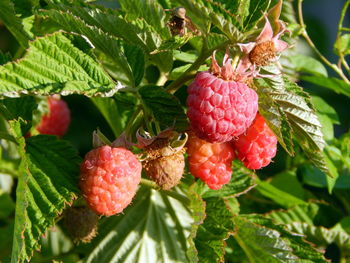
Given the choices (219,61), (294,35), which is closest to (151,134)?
(219,61)

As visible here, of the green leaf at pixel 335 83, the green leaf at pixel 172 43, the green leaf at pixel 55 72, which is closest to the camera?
the green leaf at pixel 55 72

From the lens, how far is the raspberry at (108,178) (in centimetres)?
113

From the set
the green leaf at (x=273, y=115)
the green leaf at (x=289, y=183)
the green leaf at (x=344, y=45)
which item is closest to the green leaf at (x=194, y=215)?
the green leaf at (x=273, y=115)

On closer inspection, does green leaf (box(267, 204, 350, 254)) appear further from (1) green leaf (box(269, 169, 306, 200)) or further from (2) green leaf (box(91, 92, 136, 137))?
(2) green leaf (box(91, 92, 136, 137))

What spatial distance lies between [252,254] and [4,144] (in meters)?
0.83

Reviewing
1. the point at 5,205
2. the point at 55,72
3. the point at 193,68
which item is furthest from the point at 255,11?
the point at 5,205

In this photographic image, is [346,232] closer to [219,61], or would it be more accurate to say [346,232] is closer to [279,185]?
[279,185]

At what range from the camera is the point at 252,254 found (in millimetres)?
1435

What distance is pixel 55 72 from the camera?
108cm

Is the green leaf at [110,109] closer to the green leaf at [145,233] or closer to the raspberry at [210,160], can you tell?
the green leaf at [145,233]

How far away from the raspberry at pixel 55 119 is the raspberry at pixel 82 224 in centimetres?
40

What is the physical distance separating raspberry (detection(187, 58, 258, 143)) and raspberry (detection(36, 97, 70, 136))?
29.7 inches

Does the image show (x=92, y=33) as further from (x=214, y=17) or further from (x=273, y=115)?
(x=273, y=115)

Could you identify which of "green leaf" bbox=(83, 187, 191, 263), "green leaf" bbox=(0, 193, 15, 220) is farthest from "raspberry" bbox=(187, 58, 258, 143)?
"green leaf" bbox=(0, 193, 15, 220)
